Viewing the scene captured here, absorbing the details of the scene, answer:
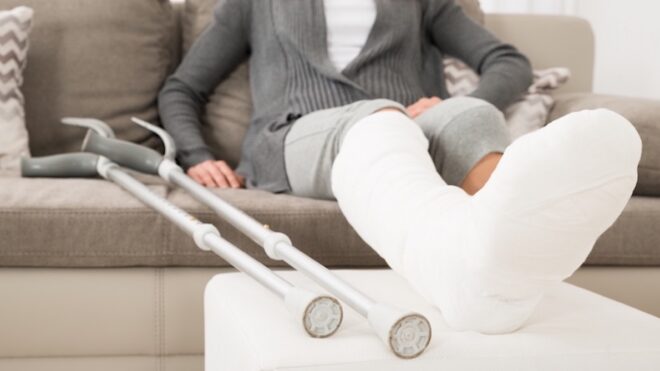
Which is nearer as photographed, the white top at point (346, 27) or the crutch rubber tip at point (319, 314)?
the crutch rubber tip at point (319, 314)

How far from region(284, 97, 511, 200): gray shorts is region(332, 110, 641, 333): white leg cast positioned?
1.06ft

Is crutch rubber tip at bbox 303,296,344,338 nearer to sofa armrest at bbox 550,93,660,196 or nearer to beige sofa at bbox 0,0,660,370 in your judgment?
beige sofa at bbox 0,0,660,370

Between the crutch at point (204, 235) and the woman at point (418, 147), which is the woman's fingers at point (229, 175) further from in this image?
the crutch at point (204, 235)

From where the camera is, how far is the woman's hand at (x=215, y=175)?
1.83 metres

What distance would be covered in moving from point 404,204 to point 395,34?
990 mm

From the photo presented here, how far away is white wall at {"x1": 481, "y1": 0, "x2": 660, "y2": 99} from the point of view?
9.67 ft

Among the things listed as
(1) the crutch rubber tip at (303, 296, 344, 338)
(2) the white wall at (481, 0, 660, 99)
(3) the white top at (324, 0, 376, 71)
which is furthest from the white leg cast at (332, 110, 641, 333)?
(2) the white wall at (481, 0, 660, 99)

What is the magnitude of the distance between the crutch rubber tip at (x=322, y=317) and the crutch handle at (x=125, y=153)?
0.87 metres

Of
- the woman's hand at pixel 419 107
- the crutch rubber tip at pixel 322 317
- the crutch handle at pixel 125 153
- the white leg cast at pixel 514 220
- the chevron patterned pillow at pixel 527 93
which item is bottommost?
the crutch handle at pixel 125 153

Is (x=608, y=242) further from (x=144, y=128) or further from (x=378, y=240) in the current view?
(x=144, y=128)

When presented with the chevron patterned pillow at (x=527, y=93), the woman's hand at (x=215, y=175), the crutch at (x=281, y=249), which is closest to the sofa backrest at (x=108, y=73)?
Result: the crutch at (x=281, y=249)

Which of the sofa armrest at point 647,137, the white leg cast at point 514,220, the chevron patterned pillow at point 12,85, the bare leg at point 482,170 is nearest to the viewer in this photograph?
the white leg cast at point 514,220

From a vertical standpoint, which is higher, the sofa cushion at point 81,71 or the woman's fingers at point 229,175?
the sofa cushion at point 81,71

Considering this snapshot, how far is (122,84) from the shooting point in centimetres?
207
